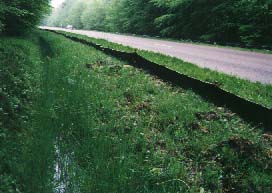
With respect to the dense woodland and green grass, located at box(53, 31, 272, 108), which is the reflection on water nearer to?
green grass, located at box(53, 31, 272, 108)

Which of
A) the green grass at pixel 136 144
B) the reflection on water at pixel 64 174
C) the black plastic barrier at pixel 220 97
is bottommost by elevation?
the reflection on water at pixel 64 174

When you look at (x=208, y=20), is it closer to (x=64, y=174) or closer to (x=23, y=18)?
(x=23, y=18)

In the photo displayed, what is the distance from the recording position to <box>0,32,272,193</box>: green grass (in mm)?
4984

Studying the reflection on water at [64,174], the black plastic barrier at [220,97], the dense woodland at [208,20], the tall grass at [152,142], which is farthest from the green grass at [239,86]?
the dense woodland at [208,20]

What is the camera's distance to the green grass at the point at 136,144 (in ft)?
16.4

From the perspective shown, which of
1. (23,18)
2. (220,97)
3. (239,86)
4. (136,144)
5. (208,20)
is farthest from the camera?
(208,20)

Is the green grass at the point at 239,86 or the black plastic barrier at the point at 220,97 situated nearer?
the black plastic barrier at the point at 220,97

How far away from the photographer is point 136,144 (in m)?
6.22

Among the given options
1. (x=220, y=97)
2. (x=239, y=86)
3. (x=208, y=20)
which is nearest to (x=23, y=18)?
(x=208, y=20)

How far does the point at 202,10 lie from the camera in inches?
1268

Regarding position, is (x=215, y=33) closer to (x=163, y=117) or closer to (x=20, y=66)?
(x=20, y=66)

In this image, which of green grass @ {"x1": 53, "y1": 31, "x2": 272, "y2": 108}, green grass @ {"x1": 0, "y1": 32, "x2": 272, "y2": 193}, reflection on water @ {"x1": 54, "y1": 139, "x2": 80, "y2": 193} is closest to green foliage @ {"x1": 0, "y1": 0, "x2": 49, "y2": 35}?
green grass @ {"x1": 53, "y1": 31, "x2": 272, "y2": 108}

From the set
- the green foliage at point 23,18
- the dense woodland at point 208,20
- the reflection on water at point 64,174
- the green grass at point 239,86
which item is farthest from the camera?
the dense woodland at point 208,20

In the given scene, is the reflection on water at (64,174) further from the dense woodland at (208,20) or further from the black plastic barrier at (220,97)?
the dense woodland at (208,20)
